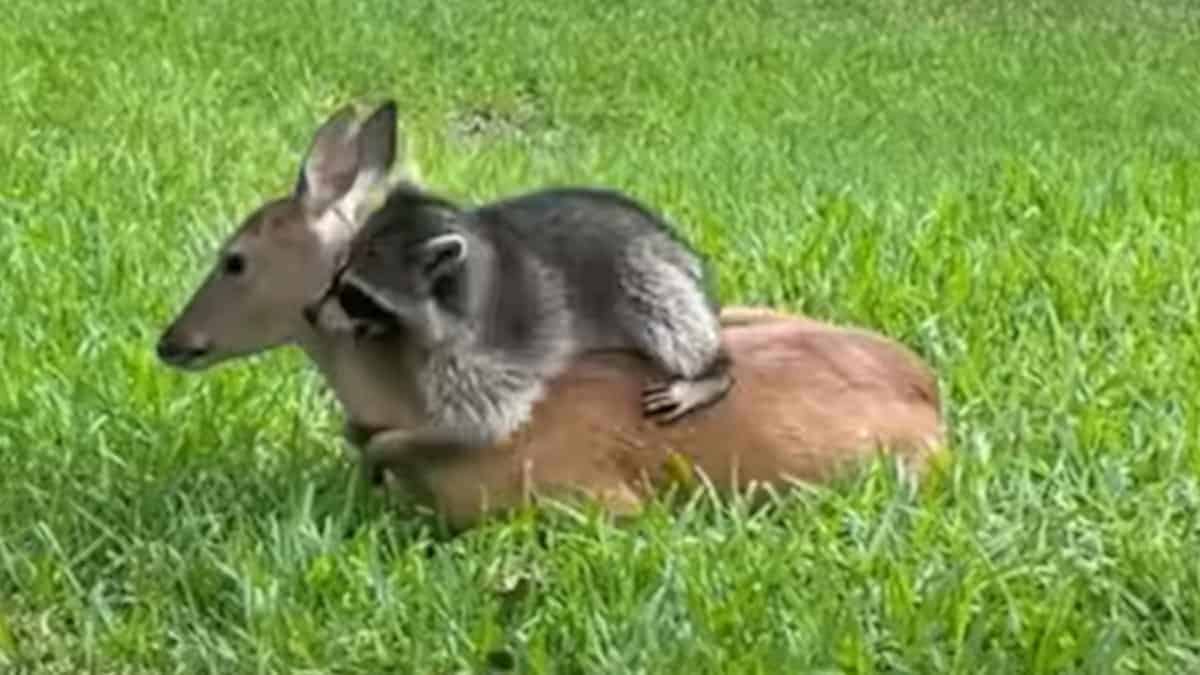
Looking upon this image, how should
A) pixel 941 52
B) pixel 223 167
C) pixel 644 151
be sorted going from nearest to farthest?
pixel 223 167
pixel 644 151
pixel 941 52

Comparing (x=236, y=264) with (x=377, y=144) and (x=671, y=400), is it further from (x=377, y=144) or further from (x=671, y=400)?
(x=671, y=400)

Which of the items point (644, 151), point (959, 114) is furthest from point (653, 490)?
point (959, 114)

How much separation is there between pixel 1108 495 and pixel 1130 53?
13776 millimetres

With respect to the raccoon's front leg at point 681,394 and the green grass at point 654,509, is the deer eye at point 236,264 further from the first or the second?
the raccoon's front leg at point 681,394

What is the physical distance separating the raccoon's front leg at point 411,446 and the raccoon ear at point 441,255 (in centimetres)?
23

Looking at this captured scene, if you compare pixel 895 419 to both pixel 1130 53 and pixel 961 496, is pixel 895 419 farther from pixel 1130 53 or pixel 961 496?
pixel 1130 53

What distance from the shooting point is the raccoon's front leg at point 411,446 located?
4.29m

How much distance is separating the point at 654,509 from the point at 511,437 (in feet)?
0.76

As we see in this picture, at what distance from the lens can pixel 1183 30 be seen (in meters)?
19.8

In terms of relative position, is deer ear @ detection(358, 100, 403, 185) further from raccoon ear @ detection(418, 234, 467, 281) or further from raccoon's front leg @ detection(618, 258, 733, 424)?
raccoon's front leg @ detection(618, 258, 733, 424)

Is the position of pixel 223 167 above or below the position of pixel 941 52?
above

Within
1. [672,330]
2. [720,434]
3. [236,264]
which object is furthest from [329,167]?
[720,434]

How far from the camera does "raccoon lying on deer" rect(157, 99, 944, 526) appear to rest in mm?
4312

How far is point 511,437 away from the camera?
4.29m
